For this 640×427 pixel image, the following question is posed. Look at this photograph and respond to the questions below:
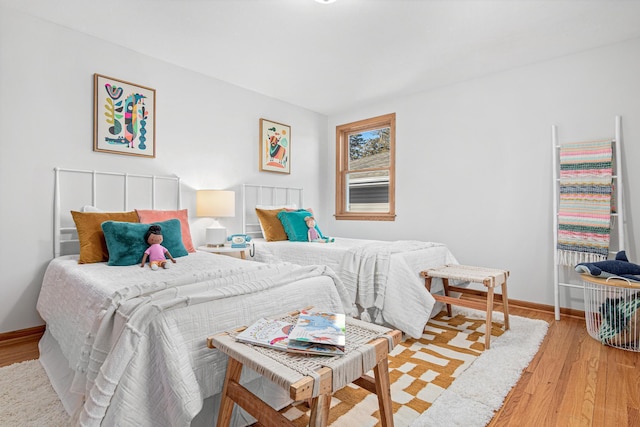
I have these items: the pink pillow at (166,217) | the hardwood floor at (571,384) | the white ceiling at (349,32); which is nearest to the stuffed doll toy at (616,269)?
the hardwood floor at (571,384)

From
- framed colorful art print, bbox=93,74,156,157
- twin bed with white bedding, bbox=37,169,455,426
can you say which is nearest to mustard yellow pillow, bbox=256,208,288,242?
twin bed with white bedding, bbox=37,169,455,426

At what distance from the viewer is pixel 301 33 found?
2.77 metres

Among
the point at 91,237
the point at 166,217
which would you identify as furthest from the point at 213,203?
the point at 91,237

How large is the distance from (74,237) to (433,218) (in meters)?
→ 3.58

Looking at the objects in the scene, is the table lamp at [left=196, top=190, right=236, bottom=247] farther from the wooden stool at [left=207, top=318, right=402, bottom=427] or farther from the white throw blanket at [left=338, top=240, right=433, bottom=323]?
the wooden stool at [left=207, top=318, right=402, bottom=427]

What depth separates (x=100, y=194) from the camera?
114 inches

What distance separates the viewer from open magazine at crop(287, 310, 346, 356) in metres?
1.16

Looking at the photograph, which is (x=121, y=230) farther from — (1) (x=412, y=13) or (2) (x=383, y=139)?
(2) (x=383, y=139)

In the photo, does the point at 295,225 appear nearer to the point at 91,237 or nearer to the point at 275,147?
the point at 275,147

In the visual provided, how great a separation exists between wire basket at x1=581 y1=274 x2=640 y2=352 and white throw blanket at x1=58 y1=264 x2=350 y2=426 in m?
2.62

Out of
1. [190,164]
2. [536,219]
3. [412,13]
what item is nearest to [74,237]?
[190,164]

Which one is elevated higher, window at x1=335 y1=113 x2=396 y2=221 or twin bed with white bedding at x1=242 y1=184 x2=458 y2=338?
window at x1=335 y1=113 x2=396 y2=221

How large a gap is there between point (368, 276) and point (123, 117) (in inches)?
100

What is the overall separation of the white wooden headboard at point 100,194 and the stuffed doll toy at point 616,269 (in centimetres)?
357
